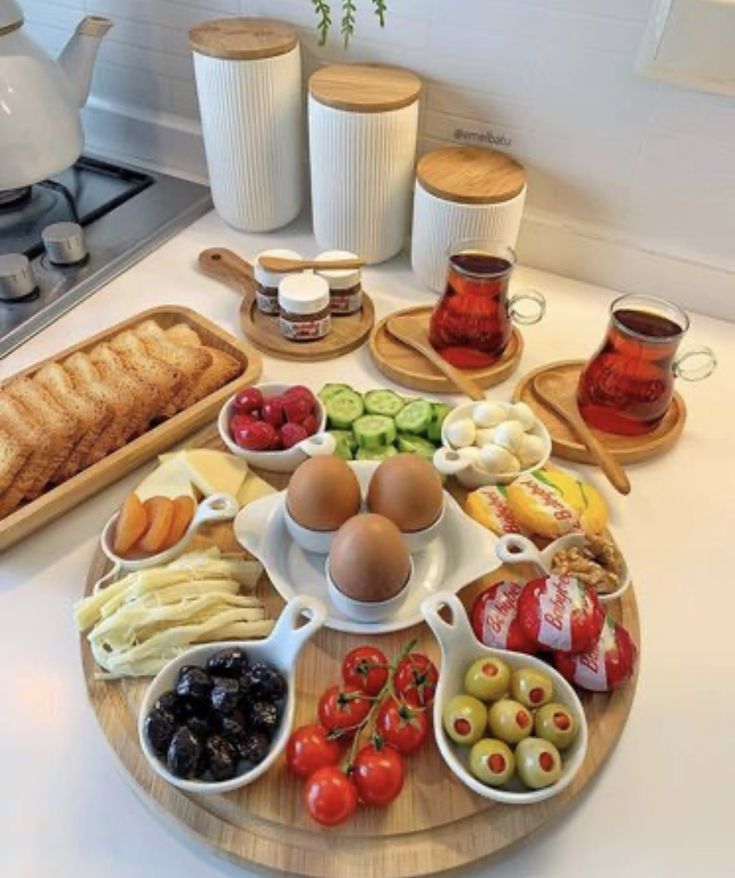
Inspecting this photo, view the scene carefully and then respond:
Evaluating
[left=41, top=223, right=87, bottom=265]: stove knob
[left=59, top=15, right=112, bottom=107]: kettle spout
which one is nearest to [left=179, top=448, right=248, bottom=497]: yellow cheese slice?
[left=41, top=223, right=87, bottom=265]: stove knob

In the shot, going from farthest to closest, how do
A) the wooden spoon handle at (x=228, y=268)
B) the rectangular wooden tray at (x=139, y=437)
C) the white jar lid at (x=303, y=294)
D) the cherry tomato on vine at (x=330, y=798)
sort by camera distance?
the wooden spoon handle at (x=228, y=268) → the white jar lid at (x=303, y=294) → the rectangular wooden tray at (x=139, y=437) → the cherry tomato on vine at (x=330, y=798)

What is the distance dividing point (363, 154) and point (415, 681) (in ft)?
2.21

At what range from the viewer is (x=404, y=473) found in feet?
2.42

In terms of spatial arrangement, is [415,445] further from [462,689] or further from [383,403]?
[462,689]

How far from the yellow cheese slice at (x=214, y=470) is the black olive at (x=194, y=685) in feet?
0.74

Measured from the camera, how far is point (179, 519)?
0.77 metres

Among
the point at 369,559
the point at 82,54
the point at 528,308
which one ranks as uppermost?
the point at 82,54

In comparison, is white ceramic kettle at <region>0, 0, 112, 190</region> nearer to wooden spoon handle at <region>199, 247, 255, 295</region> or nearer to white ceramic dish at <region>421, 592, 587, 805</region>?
wooden spoon handle at <region>199, 247, 255, 295</region>

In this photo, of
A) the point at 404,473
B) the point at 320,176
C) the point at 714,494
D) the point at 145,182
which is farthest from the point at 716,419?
the point at 145,182

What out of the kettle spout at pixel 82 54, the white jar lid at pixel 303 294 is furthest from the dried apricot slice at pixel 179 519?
the kettle spout at pixel 82 54

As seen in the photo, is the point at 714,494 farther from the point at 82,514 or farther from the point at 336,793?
the point at 82,514

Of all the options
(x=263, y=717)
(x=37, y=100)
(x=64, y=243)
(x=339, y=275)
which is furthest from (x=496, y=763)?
(x=37, y=100)

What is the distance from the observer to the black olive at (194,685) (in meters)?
0.61

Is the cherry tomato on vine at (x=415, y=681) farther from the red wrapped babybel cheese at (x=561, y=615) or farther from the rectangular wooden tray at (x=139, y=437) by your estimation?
the rectangular wooden tray at (x=139, y=437)
